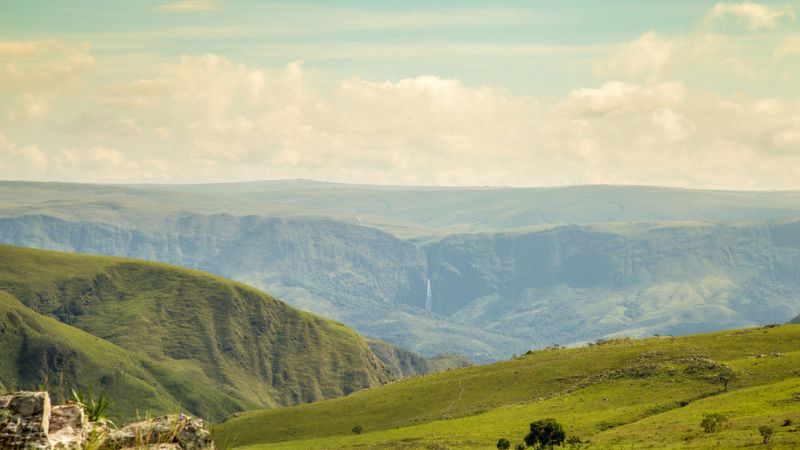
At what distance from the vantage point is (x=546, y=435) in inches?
4793

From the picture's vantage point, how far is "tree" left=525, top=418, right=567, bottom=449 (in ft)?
397

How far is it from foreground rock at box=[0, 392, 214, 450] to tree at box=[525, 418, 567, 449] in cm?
9562

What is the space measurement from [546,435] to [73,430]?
327 ft

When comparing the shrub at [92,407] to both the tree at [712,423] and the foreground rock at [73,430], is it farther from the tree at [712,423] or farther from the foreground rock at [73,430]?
the tree at [712,423]

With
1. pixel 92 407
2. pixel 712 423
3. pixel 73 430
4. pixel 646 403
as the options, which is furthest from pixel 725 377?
pixel 73 430

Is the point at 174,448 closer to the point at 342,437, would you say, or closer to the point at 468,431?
the point at 468,431

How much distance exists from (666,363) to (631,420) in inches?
1464

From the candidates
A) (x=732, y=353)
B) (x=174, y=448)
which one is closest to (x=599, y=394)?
(x=732, y=353)

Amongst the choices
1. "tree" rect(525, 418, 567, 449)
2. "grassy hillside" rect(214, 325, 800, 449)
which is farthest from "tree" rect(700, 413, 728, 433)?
"tree" rect(525, 418, 567, 449)

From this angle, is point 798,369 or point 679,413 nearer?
point 679,413

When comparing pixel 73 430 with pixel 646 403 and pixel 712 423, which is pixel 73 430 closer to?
pixel 712 423

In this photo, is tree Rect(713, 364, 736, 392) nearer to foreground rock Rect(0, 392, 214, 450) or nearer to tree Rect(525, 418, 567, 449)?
tree Rect(525, 418, 567, 449)

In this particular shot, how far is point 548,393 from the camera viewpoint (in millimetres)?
187375

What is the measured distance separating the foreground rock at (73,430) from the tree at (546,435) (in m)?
95.6
